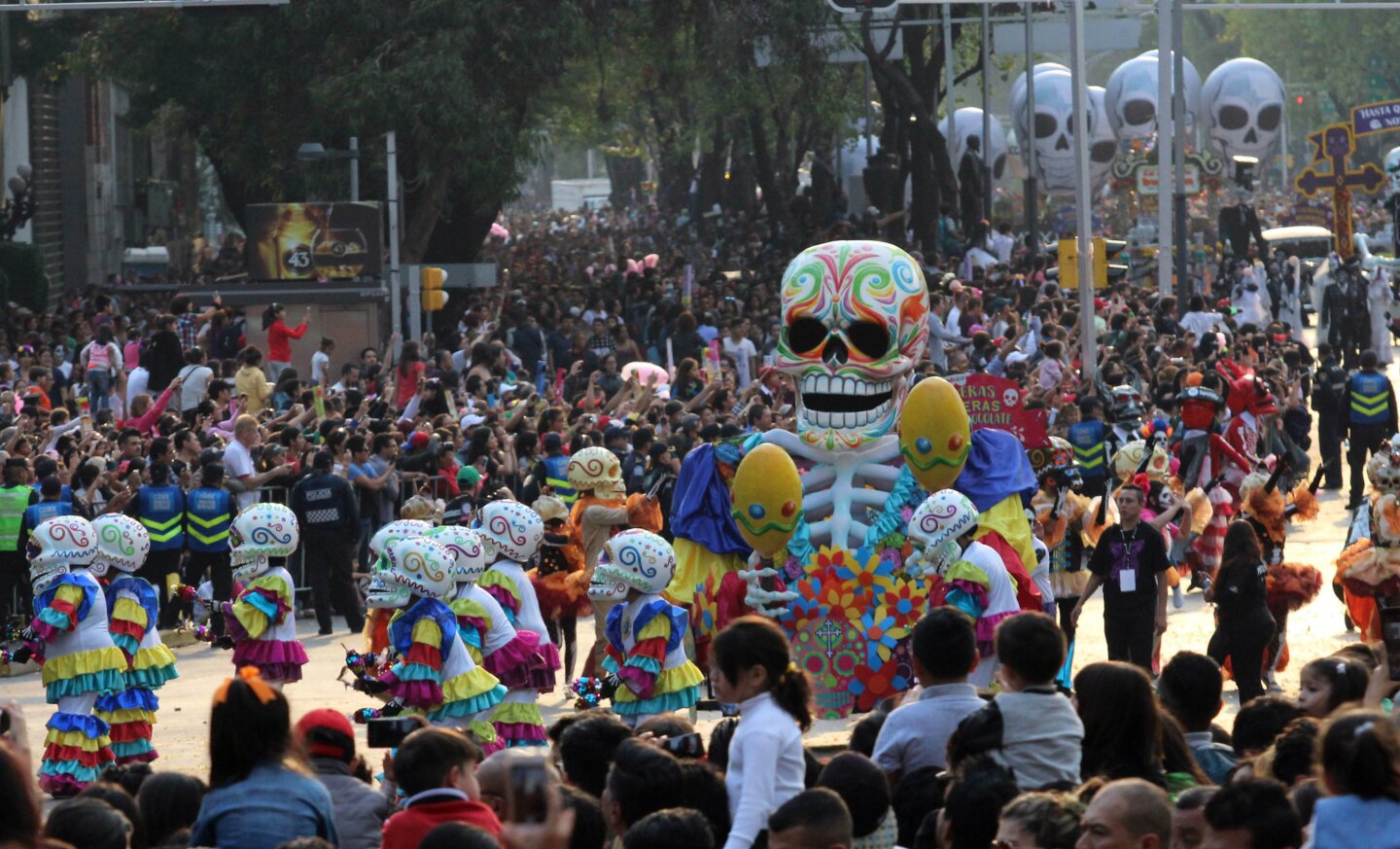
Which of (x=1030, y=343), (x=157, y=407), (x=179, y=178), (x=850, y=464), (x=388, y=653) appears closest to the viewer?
(x=388, y=653)

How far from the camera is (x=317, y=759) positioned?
6961 mm

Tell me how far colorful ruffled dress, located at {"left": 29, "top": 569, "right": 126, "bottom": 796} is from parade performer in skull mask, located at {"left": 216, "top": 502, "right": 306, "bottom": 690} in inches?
25.6

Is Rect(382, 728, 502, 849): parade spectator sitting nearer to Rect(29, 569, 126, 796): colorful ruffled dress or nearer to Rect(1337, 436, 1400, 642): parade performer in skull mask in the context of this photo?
Rect(29, 569, 126, 796): colorful ruffled dress

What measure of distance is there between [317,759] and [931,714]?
1.94 meters

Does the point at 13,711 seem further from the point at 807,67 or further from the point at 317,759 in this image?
the point at 807,67

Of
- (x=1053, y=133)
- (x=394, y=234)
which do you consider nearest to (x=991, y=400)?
(x=394, y=234)

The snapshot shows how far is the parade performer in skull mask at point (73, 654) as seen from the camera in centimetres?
1129

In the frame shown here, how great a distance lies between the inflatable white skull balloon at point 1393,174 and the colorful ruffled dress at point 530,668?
3135 cm

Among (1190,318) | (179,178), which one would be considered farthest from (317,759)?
(179,178)

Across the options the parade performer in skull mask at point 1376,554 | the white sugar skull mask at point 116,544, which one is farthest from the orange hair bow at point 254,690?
the parade performer in skull mask at point 1376,554

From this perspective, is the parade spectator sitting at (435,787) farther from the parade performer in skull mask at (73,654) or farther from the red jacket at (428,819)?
the parade performer in skull mask at (73,654)

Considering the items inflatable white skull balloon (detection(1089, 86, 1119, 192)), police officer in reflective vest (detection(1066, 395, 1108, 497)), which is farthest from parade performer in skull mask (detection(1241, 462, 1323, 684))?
inflatable white skull balloon (detection(1089, 86, 1119, 192))

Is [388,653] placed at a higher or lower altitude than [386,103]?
lower

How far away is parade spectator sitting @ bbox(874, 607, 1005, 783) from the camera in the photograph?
23.1 ft
